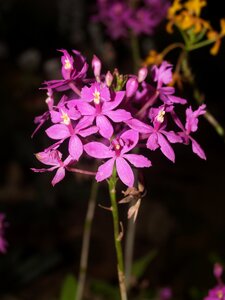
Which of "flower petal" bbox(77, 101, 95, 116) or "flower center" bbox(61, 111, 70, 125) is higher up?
"flower center" bbox(61, 111, 70, 125)

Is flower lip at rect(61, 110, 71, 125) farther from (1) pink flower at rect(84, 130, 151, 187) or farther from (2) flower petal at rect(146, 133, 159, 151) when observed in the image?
(2) flower petal at rect(146, 133, 159, 151)

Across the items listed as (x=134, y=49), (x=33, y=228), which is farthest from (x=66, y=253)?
(x=134, y=49)

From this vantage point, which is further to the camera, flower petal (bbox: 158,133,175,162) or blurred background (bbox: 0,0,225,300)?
blurred background (bbox: 0,0,225,300)

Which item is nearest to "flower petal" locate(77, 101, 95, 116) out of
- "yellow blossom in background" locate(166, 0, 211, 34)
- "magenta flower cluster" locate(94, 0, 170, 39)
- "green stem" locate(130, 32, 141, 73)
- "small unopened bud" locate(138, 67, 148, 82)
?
"small unopened bud" locate(138, 67, 148, 82)

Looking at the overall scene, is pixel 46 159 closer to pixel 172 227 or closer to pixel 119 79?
pixel 119 79

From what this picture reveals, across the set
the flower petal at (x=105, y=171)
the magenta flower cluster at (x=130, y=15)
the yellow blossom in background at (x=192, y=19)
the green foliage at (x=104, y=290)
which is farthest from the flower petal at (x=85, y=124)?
the green foliage at (x=104, y=290)

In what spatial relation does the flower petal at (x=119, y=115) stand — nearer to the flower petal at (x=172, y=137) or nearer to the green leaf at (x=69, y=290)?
the flower petal at (x=172, y=137)

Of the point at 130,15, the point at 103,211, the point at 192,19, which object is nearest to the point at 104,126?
the point at 192,19
